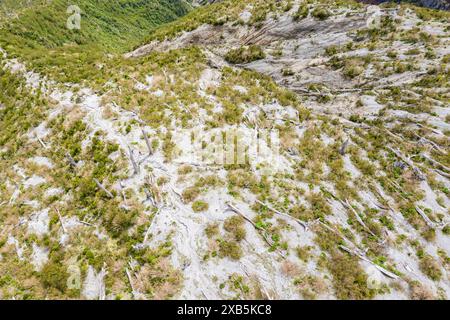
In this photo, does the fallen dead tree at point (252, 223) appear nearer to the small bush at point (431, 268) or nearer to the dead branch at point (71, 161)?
the small bush at point (431, 268)

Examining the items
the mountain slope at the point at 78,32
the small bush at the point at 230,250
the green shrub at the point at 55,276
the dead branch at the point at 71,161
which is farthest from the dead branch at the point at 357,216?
the mountain slope at the point at 78,32

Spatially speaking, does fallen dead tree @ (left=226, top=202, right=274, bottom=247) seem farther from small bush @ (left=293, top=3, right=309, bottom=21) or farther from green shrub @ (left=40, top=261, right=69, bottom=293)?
small bush @ (left=293, top=3, right=309, bottom=21)

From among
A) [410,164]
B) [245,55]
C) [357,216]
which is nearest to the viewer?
[357,216]

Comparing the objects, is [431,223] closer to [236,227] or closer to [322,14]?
[236,227]

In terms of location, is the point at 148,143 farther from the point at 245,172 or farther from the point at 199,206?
the point at 245,172

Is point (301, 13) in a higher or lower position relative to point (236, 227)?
higher

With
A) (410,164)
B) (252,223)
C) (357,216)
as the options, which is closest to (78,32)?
(252,223)

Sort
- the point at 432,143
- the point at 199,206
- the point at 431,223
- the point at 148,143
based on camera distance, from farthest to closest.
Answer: the point at 432,143 < the point at 148,143 < the point at 199,206 < the point at 431,223

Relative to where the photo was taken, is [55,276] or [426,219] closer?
[55,276]

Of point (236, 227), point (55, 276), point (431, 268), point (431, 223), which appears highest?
point (55, 276)

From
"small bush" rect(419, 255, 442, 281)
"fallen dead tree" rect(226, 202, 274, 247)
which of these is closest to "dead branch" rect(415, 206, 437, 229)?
"small bush" rect(419, 255, 442, 281)
